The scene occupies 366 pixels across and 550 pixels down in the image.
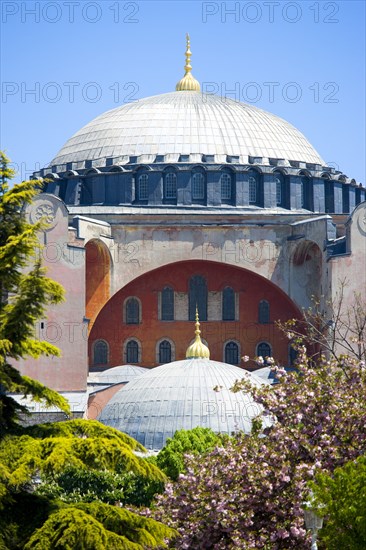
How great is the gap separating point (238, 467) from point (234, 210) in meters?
32.0

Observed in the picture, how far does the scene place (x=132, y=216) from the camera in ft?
190

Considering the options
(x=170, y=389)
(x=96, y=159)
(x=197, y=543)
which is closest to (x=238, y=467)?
(x=197, y=543)

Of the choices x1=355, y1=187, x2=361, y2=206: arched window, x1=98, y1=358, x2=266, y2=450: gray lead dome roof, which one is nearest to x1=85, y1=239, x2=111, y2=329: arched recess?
x1=98, y1=358, x2=266, y2=450: gray lead dome roof

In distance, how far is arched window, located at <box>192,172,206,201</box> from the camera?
198 ft

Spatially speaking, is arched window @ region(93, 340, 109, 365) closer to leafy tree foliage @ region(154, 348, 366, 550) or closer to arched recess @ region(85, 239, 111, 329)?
arched recess @ region(85, 239, 111, 329)

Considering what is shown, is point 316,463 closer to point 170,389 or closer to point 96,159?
point 170,389

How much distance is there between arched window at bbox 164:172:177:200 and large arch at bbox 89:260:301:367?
317 cm

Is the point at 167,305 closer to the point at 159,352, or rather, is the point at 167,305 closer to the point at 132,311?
the point at 132,311

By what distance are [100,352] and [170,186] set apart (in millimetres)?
6943

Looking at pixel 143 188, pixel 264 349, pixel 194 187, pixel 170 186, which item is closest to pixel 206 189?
pixel 194 187

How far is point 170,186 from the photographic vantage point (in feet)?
198

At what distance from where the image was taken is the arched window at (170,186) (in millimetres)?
60219

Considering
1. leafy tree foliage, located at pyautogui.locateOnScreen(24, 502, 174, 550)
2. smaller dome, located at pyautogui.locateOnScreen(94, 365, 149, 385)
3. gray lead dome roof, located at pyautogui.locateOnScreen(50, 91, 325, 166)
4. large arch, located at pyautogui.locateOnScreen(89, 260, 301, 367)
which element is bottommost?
leafy tree foliage, located at pyautogui.locateOnScreen(24, 502, 174, 550)

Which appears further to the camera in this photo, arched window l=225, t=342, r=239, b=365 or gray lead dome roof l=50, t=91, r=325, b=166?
gray lead dome roof l=50, t=91, r=325, b=166
